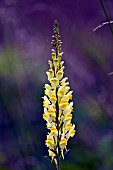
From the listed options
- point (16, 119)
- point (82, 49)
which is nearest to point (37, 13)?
point (82, 49)

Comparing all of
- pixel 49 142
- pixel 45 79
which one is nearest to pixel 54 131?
pixel 49 142

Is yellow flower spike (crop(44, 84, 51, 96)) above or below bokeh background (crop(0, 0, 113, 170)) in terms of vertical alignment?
below

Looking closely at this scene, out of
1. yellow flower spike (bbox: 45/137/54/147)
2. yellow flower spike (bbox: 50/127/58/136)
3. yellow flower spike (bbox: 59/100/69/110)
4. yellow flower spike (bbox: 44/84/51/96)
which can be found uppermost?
yellow flower spike (bbox: 44/84/51/96)

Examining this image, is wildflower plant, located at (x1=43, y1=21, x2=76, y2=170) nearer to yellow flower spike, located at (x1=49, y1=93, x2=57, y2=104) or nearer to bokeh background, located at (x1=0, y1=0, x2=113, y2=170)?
yellow flower spike, located at (x1=49, y1=93, x2=57, y2=104)

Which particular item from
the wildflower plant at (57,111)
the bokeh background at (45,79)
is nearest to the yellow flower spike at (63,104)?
the wildflower plant at (57,111)

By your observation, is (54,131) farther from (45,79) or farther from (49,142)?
(45,79)

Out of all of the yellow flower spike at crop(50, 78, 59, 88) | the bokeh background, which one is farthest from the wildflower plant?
the bokeh background

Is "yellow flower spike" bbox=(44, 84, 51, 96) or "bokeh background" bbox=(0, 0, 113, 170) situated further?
"bokeh background" bbox=(0, 0, 113, 170)

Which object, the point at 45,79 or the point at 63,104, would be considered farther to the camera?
the point at 45,79

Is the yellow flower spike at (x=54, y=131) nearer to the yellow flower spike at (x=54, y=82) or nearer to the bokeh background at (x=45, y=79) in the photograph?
the yellow flower spike at (x=54, y=82)
